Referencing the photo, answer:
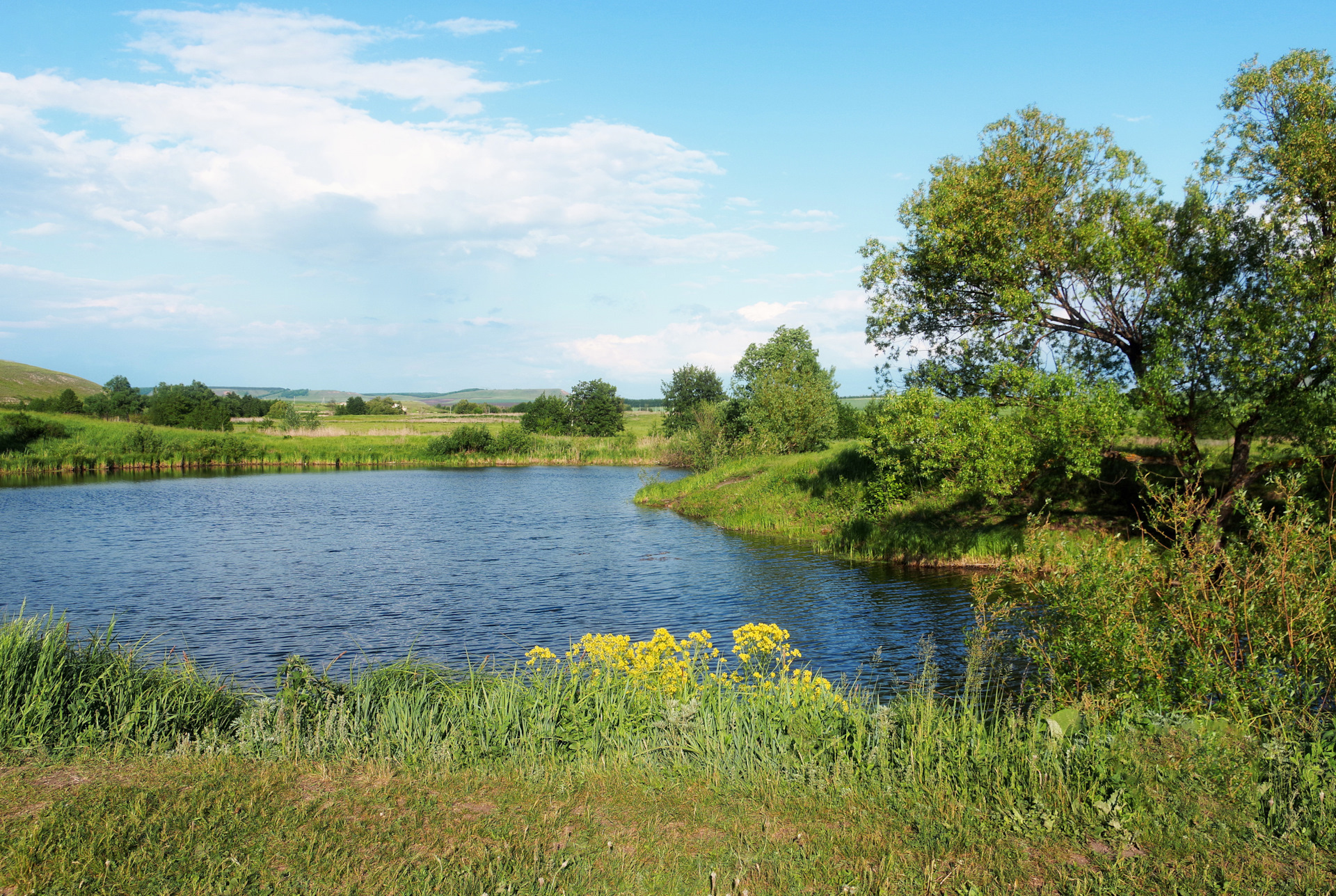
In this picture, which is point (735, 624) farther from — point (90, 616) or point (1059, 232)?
point (90, 616)

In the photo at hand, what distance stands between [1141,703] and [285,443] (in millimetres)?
76905

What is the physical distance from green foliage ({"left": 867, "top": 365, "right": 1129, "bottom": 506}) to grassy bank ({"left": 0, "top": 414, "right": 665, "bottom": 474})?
54515 mm

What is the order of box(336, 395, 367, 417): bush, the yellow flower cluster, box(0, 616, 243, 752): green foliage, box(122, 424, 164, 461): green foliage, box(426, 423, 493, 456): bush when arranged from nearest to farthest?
1. box(0, 616, 243, 752): green foliage
2. the yellow flower cluster
3. box(122, 424, 164, 461): green foliage
4. box(426, 423, 493, 456): bush
5. box(336, 395, 367, 417): bush

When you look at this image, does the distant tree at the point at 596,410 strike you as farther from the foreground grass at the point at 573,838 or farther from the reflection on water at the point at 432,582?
the foreground grass at the point at 573,838

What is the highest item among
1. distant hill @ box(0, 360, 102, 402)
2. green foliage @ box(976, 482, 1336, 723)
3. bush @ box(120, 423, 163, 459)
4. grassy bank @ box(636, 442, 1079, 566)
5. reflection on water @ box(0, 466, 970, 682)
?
distant hill @ box(0, 360, 102, 402)

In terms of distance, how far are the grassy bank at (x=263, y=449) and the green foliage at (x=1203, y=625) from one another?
65.9m

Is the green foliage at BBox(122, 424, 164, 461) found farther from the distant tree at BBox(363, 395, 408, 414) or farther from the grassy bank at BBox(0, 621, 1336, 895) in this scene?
the distant tree at BBox(363, 395, 408, 414)

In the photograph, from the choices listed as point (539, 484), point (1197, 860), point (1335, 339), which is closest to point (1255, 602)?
point (1197, 860)

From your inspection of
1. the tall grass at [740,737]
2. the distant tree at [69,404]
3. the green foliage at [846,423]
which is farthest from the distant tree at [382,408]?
the tall grass at [740,737]

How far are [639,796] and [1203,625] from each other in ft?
18.2

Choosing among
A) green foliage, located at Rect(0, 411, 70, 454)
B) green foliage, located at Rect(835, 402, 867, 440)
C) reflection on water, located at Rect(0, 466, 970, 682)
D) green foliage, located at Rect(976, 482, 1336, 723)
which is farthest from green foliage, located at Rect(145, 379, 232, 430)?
green foliage, located at Rect(976, 482, 1336, 723)

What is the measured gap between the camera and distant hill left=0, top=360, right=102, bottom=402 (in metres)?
119

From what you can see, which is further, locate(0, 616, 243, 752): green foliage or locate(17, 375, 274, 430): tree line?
locate(17, 375, 274, 430): tree line

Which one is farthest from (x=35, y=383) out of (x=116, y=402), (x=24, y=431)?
(x=24, y=431)
